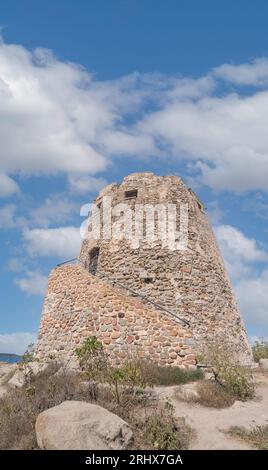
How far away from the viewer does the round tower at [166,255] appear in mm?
16125

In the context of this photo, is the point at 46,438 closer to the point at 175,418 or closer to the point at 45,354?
the point at 175,418

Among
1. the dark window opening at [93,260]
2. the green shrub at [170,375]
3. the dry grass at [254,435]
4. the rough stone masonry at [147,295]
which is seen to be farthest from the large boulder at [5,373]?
the dry grass at [254,435]

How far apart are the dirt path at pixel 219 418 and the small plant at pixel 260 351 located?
7871mm

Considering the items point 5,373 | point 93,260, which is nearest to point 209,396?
point 5,373

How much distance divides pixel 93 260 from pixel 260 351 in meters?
9.33

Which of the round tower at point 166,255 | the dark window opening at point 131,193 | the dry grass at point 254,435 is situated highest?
the dark window opening at point 131,193

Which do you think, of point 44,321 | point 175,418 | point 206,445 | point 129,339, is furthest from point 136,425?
point 44,321

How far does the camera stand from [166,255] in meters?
16.9

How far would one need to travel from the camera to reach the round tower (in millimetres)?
16125

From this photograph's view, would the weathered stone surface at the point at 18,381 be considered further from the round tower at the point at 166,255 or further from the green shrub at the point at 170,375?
the round tower at the point at 166,255

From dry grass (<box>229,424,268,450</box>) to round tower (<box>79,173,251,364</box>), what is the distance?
271 inches

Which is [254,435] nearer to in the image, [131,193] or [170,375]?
[170,375]

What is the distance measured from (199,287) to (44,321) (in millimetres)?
6832

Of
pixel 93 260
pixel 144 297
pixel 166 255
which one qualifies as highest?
pixel 93 260
